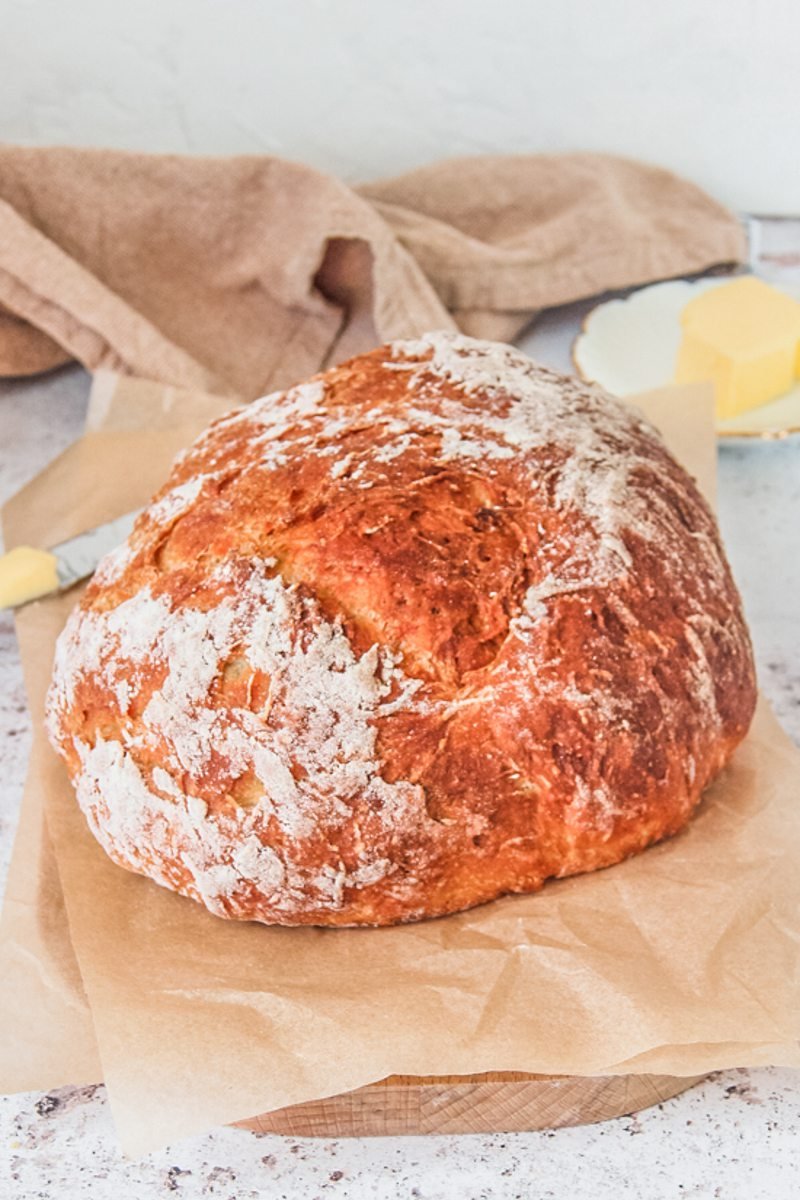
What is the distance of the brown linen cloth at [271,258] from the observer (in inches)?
84.6

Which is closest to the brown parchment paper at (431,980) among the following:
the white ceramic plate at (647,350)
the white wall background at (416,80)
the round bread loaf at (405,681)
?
the round bread loaf at (405,681)

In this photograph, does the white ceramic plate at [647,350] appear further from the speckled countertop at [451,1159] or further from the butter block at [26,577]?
the speckled countertop at [451,1159]

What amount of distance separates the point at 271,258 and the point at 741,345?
814mm

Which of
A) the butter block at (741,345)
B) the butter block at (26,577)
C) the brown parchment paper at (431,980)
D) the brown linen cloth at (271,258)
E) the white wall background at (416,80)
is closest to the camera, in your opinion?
the brown parchment paper at (431,980)

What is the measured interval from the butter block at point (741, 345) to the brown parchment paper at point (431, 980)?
812mm

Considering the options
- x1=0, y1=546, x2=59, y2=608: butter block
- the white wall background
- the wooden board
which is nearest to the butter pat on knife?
x1=0, y1=546, x2=59, y2=608: butter block

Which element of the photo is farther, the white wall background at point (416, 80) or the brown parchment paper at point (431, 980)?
the white wall background at point (416, 80)

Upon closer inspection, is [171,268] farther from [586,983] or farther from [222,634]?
[586,983]

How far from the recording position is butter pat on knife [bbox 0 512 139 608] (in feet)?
5.54

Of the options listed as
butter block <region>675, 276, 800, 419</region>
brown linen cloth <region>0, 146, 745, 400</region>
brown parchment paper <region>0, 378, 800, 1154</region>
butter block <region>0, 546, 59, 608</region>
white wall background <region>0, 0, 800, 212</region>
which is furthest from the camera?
white wall background <region>0, 0, 800, 212</region>

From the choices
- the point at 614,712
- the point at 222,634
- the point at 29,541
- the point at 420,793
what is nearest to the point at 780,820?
the point at 614,712

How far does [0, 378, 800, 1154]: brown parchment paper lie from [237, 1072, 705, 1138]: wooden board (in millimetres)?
40

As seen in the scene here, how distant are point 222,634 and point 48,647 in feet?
1.80

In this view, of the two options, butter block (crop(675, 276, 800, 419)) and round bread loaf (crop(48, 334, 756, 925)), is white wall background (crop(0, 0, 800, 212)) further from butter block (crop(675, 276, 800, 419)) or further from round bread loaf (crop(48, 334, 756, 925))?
round bread loaf (crop(48, 334, 756, 925))
